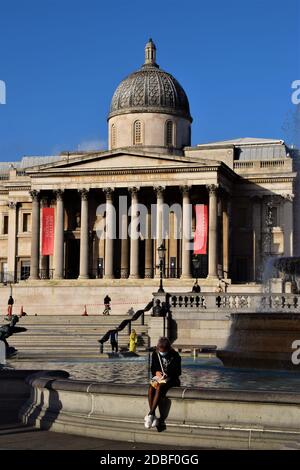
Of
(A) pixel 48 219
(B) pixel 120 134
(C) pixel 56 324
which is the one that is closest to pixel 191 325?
(C) pixel 56 324

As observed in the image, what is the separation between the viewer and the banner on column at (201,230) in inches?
2418

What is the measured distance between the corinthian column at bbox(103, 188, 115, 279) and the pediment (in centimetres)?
200

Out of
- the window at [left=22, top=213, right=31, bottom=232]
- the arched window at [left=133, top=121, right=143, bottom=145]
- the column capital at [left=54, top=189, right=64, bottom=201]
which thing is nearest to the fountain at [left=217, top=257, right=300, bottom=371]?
the column capital at [left=54, top=189, right=64, bottom=201]

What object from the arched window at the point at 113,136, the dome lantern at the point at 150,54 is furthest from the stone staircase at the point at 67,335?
the dome lantern at the point at 150,54

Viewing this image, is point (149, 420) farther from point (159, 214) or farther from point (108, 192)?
point (108, 192)

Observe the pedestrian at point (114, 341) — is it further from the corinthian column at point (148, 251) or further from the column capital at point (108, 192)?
the column capital at point (108, 192)

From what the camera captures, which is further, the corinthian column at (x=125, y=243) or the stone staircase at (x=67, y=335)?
the corinthian column at (x=125, y=243)

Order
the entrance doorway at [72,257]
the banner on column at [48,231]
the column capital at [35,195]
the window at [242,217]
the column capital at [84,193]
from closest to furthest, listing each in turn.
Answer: the column capital at [84,193] < the column capital at [35,195] < the banner on column at [48,231] < the entrance doorway at [72,257] < the window at [242,217]

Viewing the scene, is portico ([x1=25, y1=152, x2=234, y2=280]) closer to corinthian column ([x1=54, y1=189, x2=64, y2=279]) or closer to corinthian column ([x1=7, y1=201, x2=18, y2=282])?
corinthian column ([x1=54, y1=189, x2=64, y2=279])

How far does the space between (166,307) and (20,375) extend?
17379 mm

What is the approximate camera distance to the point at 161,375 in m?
12.4

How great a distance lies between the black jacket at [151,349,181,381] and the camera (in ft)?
41.5

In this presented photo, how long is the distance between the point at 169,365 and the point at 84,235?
5174 cm

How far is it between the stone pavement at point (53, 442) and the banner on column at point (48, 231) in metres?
52.3
